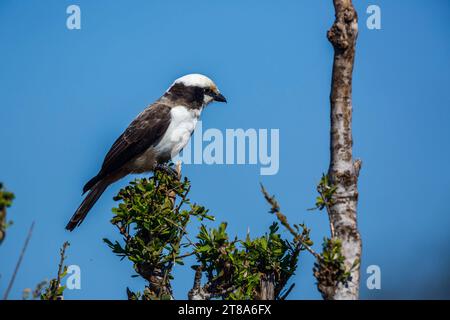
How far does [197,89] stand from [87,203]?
205 centimetres

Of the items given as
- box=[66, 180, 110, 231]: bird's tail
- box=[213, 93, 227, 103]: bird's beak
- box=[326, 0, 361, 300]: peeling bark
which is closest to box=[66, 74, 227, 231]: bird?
box=[66, 180, 110, 231]: bird's tail

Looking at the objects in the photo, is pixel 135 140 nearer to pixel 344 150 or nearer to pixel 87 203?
pixel 87 203

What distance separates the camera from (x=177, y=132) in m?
8.01

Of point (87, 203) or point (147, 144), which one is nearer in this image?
point (87, 203)

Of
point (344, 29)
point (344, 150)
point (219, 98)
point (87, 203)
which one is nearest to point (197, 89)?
point (219, 98)

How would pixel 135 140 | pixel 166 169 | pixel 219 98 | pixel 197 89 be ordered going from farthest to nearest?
pixel 219 98 < pixel 197 89 < pixel 135 140 < pixel 166 169

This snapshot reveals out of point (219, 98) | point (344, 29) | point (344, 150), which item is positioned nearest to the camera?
point (344, 150)

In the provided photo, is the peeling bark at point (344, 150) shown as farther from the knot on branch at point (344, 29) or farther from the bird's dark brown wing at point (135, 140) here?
the bird's dark brown wing at point (135, 140)

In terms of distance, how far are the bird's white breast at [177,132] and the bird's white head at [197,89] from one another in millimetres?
319

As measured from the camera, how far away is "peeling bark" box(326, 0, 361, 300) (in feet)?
14.5
